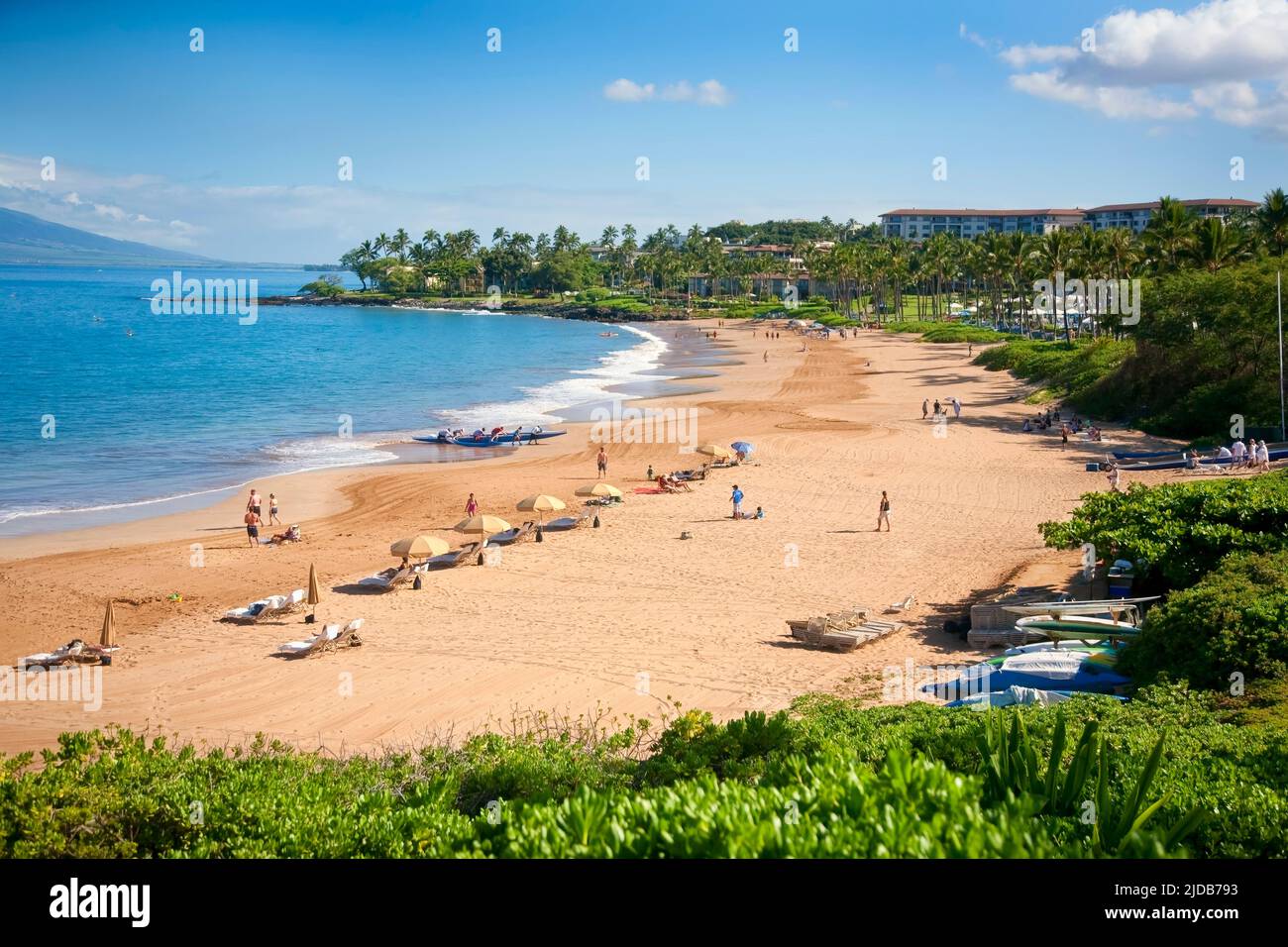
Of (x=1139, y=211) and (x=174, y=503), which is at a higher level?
(x=1139, y=211)

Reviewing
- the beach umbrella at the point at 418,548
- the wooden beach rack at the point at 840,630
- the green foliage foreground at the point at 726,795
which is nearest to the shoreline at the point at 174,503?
the beach umbrella at the point at 418,548

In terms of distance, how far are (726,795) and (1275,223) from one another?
→ 1929 inches

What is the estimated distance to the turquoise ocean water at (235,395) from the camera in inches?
1278

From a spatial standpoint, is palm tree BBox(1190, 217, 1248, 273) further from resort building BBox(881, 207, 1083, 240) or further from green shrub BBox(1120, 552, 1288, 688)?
resort building BBox(881, 207, 1083, 240)

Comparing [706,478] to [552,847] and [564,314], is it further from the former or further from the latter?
[564,314]

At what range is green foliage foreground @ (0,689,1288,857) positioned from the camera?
4941 mm

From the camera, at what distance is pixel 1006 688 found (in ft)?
39.1

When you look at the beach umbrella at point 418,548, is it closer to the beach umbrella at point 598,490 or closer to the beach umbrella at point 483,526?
the beach umbrella at point 483,526

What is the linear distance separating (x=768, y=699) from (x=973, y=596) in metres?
6.25

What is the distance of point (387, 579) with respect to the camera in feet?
65.2

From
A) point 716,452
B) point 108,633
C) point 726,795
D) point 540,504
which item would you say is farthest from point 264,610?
point 716,452

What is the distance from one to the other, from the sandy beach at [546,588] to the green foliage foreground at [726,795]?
3620mm

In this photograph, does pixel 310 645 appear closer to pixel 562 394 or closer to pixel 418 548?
pixel 418 548

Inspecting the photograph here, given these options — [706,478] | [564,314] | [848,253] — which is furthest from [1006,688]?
[564,314]
